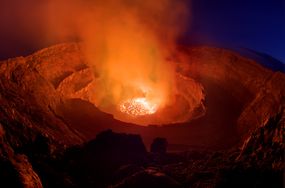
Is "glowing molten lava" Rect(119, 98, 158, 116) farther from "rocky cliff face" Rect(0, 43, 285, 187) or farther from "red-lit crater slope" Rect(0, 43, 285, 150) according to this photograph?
"rocky cliff face" Rect(0, 43, 285, 187)

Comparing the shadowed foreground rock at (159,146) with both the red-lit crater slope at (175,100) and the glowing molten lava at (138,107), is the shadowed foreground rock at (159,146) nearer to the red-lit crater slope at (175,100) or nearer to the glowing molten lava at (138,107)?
the red-lit crater slope at (175,100)

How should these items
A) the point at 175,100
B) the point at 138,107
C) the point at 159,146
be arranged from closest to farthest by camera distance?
the point at 159,146
the point at 138,107
the point at 175,100

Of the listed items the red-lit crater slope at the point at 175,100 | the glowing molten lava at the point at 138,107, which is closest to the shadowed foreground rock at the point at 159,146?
the red-lit crater slope at the point at 175,100

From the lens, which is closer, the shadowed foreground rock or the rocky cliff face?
the rocky cliff face

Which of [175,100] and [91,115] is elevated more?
[175,100]

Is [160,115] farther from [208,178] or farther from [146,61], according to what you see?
[208,178]

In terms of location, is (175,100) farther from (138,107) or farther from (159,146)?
(159,146)

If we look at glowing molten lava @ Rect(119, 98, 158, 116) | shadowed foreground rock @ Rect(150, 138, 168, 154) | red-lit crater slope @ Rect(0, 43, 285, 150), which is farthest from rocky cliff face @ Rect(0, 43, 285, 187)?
glowing molten lava @ Rect(119, 98, 158, 116)

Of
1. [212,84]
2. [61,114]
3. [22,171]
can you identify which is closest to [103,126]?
[61,114]

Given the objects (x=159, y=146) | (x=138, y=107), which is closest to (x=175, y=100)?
(x=138, y=107)
